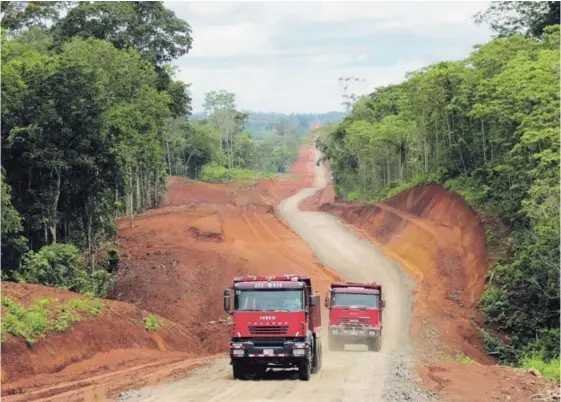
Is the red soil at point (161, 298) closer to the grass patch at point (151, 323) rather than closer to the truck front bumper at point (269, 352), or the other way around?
the grass patch at point (151, 323)

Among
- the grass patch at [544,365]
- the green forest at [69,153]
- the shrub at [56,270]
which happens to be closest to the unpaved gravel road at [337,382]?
the grass patch at [544,365]

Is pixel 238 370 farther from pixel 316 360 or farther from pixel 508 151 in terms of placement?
pixel 508 151

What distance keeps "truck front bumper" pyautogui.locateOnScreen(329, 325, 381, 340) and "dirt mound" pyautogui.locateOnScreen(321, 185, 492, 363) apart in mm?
6881

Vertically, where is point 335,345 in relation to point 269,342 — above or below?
below

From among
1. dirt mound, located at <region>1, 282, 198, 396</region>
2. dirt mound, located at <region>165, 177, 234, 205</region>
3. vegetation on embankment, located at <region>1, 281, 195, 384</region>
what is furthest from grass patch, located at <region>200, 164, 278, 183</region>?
vegetation on embankment, located at <region>1, 281, 195, 384</region>

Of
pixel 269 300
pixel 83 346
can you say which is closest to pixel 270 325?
pixel 269 300

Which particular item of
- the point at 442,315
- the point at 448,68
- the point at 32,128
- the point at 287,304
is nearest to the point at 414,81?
the point at 448,68

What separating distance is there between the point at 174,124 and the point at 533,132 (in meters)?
62.5

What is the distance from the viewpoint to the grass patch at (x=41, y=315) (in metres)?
28.6

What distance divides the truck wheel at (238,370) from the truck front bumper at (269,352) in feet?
1.04

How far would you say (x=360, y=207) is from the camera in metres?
89.9

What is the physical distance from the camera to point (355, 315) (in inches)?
1585

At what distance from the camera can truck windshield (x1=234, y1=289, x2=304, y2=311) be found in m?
26.1

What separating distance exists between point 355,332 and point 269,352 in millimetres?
15252
